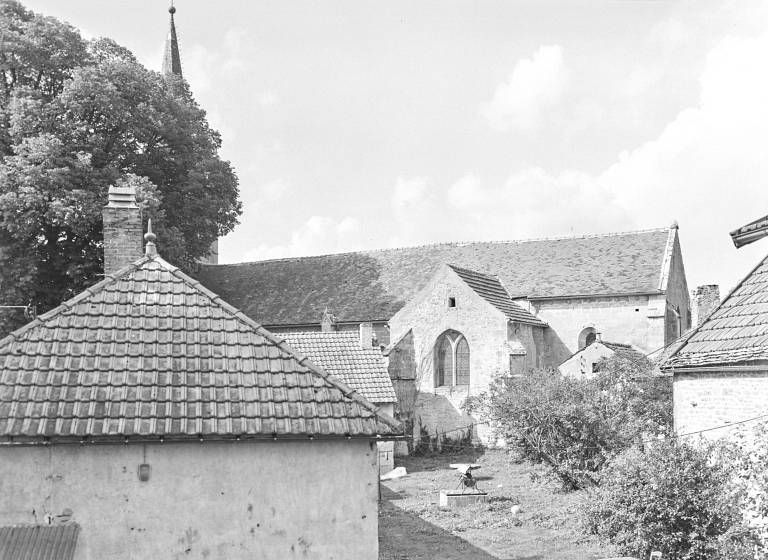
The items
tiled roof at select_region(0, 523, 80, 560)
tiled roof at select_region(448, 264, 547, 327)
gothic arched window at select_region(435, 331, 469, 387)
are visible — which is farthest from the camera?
gothic arched window at select_region(435, 331, 469, 387)

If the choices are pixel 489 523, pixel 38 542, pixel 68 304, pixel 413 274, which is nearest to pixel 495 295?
pixel 413 274

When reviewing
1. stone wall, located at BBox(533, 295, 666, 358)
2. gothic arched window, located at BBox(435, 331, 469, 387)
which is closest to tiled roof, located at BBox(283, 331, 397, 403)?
gothic arched window, located at BBox(435, 331, 469, 387)

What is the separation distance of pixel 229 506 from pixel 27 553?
2226mm

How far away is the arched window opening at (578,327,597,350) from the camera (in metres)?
34.0

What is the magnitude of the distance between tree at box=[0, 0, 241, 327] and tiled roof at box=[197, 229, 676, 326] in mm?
7733

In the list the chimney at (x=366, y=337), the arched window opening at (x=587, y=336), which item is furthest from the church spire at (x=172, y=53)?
the arched window opening at (x=587, y=336)

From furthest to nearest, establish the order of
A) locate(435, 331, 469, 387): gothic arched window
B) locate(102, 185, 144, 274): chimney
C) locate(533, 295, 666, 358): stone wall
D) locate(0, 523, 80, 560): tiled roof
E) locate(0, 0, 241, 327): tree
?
locate(435, 331, 469, 387): gothic arched window < locate(533, 295, 666, 358): stone wall < locate(0, 0, 241, 327): tree < locate(102, 185, 144, 274): chimney < locate(0, 523, 80, 560): tiled roof

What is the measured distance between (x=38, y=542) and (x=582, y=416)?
16645 mm

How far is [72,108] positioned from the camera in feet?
91.5

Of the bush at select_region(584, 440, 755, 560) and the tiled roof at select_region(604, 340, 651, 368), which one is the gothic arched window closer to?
the tiled roof at select_region(604, 340, 651, 368)

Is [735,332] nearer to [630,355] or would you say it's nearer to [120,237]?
[120,237]

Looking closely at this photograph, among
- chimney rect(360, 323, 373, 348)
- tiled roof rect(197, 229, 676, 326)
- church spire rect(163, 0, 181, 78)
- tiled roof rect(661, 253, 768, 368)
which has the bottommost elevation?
tiled roof rect(661, 253, 768, 368)

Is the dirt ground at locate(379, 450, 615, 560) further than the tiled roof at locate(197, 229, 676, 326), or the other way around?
the tiled roof at locate(197, 229, 676, 326)

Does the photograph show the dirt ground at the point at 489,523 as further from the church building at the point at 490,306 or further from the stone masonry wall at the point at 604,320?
the stone masonry wall at the point at 604,320
